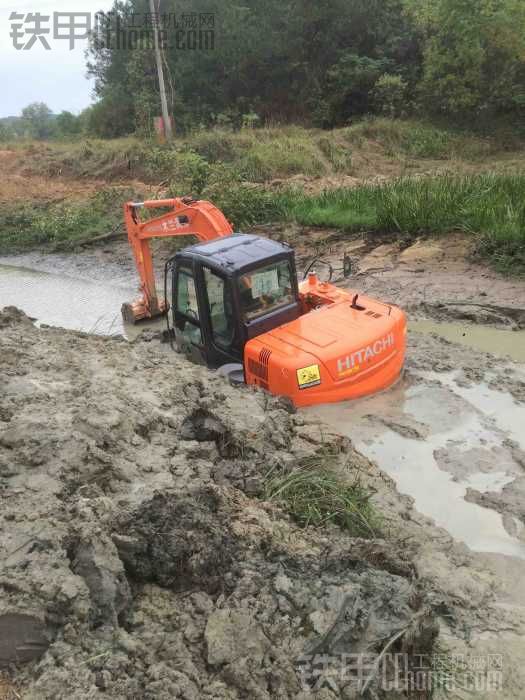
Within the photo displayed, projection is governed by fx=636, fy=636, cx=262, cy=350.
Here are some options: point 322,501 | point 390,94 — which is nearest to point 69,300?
point 322,501

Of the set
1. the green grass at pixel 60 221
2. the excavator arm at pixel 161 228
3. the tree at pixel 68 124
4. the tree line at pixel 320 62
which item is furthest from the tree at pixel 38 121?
the excavator arm at pixel 161 228

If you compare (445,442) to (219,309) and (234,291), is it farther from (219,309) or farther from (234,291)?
(219,309)

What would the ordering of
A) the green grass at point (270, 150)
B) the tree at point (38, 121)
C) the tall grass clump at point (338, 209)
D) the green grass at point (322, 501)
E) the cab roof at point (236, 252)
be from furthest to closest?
the tree at point (38, 121) → the green grass at point (270, 150) → the tall grass clump at point (338, 209) → the cab roof at point (236, 252) → the green grass at point (322, 501)

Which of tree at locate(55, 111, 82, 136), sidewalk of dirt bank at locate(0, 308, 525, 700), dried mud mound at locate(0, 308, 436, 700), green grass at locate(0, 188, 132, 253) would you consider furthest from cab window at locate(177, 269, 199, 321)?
tree at locate(55, 111, 82, 136)

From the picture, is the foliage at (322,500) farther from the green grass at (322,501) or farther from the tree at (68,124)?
the tree at (68,124)

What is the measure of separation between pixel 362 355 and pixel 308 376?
629 millimetres

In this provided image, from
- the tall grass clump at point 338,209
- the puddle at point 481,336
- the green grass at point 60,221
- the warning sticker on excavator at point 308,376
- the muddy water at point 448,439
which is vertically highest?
the tall grass clump at point 338,209

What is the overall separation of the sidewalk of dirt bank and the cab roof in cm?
180

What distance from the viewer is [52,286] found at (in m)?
13.0

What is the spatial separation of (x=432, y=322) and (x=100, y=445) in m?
6.21

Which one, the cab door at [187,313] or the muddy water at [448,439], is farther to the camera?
the cab door at [187,313]

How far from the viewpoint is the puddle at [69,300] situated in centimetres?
1049

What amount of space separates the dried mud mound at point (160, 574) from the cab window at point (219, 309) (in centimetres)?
200

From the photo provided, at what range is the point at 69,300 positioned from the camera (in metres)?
12.1
